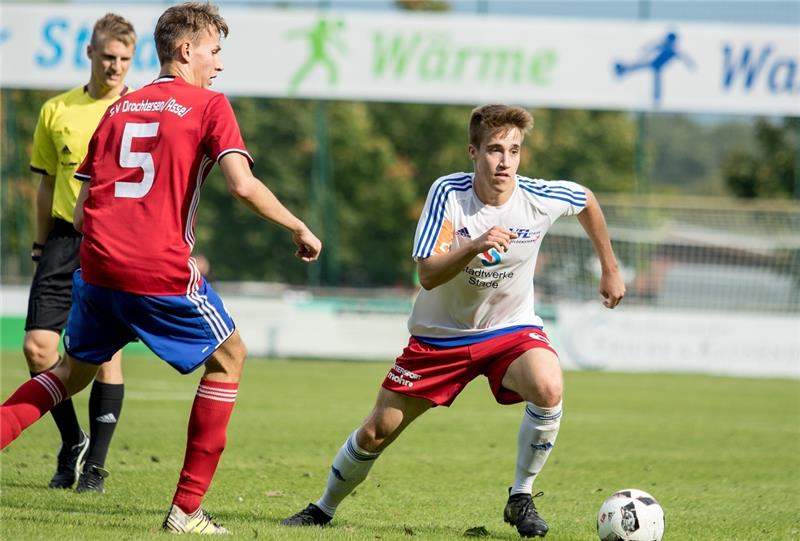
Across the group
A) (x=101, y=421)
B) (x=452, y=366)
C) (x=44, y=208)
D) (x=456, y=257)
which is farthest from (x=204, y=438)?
(x=44, y=208)

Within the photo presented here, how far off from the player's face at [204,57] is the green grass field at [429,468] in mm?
2046

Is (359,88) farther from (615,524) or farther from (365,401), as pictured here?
(615,524)

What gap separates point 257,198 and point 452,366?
146 cm

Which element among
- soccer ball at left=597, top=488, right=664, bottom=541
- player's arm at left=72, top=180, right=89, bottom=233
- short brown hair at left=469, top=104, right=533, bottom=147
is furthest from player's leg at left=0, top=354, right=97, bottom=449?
soccer ball at left=597, top=488, right=664, bottom=541

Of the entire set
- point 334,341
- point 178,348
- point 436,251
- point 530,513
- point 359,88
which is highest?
point 359,88

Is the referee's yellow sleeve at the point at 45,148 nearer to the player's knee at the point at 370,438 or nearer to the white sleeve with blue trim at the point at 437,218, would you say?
the white sleeve with blue trim at the point at 437,218

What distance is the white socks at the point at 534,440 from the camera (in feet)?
19.3

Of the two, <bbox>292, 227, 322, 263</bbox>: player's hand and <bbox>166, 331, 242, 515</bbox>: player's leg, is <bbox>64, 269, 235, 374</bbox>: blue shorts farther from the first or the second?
<bbox>292, 227, 322, 263</bbox>: player's hand

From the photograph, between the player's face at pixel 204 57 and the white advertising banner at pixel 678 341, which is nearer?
the player's face at pixel 204 57

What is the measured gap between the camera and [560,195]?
20.0ft

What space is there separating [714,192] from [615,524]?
84.7 meters

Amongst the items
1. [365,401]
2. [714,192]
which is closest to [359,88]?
[365,401]

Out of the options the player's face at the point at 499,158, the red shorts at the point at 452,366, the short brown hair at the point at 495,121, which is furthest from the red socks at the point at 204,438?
the short brown hair at the point at 495,121

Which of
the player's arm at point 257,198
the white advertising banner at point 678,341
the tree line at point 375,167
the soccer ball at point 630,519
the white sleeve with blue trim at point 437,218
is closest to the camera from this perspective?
the player's arm at point 257,198
